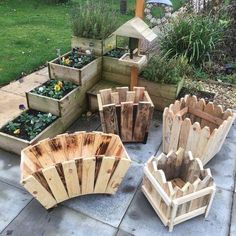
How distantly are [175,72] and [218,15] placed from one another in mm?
2611

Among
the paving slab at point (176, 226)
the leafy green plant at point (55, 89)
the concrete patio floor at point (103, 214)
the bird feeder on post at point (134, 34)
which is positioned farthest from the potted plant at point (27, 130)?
the paving slab at point (176, 226)

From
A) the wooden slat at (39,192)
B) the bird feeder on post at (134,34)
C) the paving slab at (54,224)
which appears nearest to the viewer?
the wooden slat at (39,192)

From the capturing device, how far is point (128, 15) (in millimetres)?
8336

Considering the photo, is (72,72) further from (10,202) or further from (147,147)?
(10,202)

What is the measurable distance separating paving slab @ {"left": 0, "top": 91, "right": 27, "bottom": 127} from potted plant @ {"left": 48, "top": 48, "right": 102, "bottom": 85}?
1.92 feet

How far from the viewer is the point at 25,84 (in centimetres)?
449

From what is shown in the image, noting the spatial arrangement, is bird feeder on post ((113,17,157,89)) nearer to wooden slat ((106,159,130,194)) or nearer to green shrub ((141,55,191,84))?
green shrub ((141,55,191,84))

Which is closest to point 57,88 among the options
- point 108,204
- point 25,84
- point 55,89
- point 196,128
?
point 55,89

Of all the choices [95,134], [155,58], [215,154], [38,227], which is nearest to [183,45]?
[155,58]

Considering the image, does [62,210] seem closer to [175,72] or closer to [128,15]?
[175,72]

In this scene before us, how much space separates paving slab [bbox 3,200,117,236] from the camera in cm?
246

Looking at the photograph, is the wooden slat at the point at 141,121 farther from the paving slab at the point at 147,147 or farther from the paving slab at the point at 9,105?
the paving slab at the point at 9,105

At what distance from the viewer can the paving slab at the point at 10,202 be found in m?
2.56

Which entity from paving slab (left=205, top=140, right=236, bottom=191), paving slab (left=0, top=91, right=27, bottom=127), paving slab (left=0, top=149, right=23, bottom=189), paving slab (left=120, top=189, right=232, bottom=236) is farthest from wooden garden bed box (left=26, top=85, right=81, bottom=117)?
paving slab (left=205, top=140, right=236, bottom=191)
